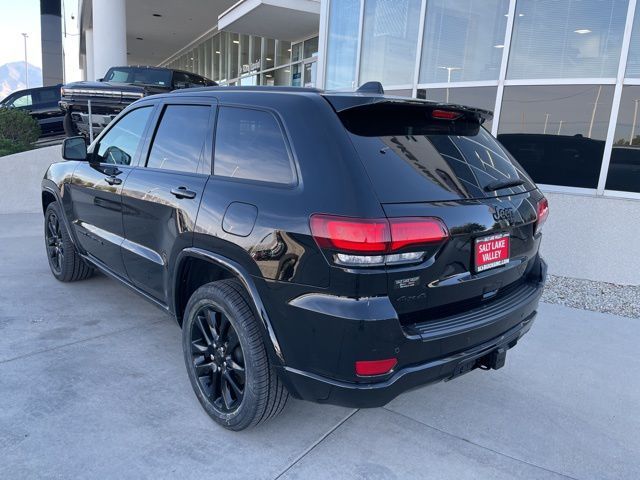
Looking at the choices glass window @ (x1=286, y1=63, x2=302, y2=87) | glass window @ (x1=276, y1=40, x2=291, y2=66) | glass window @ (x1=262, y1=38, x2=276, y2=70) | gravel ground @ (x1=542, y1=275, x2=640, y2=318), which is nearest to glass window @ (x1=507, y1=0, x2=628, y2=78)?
gravel ground @ (x1=542, y1=275, x2=640, y2=318)

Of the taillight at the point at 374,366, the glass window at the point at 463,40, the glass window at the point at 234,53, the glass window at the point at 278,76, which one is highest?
the glass window at the point at 234,53

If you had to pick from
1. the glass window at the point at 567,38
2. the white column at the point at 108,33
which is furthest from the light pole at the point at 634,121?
the white column at the point at 108,33

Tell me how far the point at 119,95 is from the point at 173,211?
26.8ft

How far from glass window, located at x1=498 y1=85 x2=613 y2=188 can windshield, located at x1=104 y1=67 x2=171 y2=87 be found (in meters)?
7.58

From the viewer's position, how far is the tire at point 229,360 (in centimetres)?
239

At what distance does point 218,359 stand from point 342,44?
23.4ft

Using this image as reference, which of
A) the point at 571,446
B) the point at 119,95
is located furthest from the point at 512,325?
the point at 119,95

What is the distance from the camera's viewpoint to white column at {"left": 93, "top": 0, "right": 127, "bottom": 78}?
13965mm

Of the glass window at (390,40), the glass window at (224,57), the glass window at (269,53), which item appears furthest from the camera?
the glass window at (224,57)

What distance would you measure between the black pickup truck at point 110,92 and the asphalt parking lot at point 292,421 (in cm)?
701

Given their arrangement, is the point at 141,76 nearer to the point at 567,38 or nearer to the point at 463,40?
the point at 463,40

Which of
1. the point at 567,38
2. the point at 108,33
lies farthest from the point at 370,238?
the point at 108,33

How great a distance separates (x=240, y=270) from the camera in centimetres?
236

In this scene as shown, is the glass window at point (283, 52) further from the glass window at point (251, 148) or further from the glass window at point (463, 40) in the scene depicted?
the glass window at point (251, 148)
